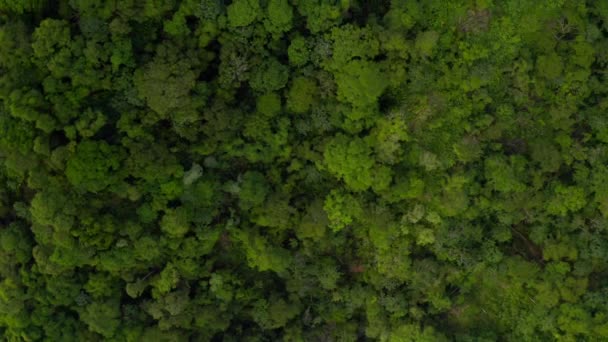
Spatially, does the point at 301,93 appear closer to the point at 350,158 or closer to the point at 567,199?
the point at 350,158

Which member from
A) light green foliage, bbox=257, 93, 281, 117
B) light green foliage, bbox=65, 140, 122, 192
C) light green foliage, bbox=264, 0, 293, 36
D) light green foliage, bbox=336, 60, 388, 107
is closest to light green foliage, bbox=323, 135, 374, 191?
light green foliage, bbox=336, 60, 388, 107

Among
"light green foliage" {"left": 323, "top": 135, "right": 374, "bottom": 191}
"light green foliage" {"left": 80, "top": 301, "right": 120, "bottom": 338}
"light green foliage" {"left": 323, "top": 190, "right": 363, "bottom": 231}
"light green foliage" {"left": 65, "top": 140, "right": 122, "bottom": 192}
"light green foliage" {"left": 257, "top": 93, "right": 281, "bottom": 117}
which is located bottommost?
"light green foliage" {"left": 80, "top": 301, "right": 120, "bottom": 338}

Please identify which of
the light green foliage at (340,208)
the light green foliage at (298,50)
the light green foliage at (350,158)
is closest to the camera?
the light green foliage at (298,50)

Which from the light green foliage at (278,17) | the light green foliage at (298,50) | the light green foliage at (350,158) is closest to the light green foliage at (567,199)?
the light green foliage at (350,158)

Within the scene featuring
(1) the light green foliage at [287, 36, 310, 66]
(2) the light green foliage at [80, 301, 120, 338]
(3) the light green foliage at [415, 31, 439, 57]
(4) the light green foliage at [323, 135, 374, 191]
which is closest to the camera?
(1) the light green foliage at [287, 36, 310, 66]

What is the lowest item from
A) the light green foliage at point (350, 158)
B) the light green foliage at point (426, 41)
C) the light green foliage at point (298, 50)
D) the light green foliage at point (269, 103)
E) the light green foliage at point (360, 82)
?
the light green foliage at point (350, 158)

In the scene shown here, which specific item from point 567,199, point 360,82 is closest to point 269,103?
point 360,82

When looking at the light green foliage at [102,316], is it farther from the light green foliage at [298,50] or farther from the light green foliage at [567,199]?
the light green foliage at [567,199]

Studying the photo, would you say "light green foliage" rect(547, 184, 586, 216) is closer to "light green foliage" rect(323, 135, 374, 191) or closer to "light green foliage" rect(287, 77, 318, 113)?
"light green foliage" rect(323, 135, 374, 191)
